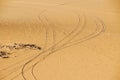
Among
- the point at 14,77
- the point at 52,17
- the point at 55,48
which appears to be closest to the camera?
the point at 14,77

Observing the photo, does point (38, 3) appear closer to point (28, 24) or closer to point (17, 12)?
point (17, 12)

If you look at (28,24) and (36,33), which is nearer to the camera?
(36,33)

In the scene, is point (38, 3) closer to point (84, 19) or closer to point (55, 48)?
point (84, 19)

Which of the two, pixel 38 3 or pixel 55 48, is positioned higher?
pixel 38 3

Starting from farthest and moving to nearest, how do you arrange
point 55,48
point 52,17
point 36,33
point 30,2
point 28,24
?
point 30,2 < point 52,17 < point 28,24 < point 36,33 < point 55,48

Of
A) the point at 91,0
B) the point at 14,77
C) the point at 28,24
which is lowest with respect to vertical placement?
the point at 14,77

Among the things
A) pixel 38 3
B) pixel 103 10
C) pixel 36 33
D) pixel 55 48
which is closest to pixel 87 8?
pixel 103 10
